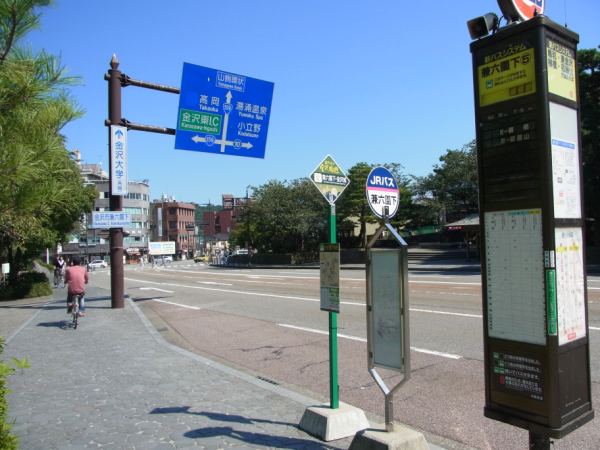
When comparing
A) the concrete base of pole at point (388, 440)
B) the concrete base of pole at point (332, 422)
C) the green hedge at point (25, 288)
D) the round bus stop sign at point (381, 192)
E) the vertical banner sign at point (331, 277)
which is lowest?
the green hedge at point (25, 288)

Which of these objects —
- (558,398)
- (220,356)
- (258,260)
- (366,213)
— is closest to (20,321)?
(220,356)

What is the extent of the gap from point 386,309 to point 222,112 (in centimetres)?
973

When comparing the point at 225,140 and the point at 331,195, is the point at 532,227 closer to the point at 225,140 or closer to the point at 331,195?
the point at 331,195

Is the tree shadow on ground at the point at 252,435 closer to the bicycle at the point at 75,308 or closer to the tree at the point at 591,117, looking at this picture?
the bicycle at the point at 75,308

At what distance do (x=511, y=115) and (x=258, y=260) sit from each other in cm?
5158

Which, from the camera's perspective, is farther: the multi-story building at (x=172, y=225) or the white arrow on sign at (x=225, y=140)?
the multi-story building at (x=172, y=225)

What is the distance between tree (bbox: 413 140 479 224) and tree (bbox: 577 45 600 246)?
32.7 ft

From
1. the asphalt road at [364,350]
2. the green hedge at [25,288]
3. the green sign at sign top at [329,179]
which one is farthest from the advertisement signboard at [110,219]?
the green sign at sign top at [329,179]

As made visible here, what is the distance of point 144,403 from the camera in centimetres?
543

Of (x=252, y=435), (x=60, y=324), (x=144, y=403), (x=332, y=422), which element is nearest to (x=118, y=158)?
(x=60, y=324)

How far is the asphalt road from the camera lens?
4.90 m

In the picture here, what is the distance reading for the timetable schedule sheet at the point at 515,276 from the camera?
2.99 meters

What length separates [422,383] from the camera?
20.7 ft

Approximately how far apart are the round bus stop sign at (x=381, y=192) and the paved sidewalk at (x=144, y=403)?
6.93ft
